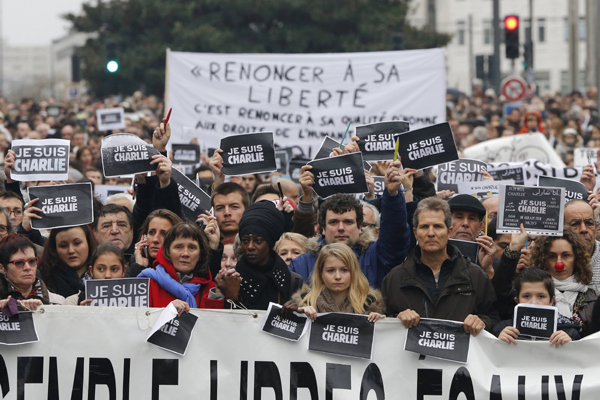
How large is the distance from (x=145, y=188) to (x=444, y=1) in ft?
249

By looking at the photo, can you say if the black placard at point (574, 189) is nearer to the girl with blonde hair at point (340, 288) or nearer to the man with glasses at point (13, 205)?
the girl with blonde hair at point (340, 288)

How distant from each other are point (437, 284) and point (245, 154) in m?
2.29

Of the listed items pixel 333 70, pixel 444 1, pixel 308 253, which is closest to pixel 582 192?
pixel 308 253

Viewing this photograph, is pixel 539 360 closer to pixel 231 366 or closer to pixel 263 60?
pixel 231 366

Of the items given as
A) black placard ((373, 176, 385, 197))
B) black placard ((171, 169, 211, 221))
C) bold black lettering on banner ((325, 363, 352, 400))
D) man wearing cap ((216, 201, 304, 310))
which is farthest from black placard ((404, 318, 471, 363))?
black placard ((373, 176, 385, 197))

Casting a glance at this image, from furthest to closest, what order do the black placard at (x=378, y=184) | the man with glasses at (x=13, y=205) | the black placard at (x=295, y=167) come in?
1. the black placard at (x=295, y=167)
2. the black placard at (x=378, y=184)
3. the man with glasses at (x=13, y=205)

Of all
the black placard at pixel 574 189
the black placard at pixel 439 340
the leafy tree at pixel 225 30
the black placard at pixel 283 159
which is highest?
the leafy tree at pixel 225 30

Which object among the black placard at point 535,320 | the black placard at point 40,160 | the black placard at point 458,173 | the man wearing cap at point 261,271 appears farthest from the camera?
the black placard at point 458,173

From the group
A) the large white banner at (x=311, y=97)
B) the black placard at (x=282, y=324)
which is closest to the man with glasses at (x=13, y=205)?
the black placard at (x=282, y=324)

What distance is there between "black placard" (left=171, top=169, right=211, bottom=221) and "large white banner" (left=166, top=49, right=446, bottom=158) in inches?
183

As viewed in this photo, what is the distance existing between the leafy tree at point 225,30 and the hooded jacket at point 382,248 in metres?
29.3

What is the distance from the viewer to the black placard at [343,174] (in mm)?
6855

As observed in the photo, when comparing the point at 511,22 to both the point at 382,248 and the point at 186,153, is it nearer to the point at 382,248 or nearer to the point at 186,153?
the point at 186,153

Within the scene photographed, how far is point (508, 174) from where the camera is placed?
31.8ft
